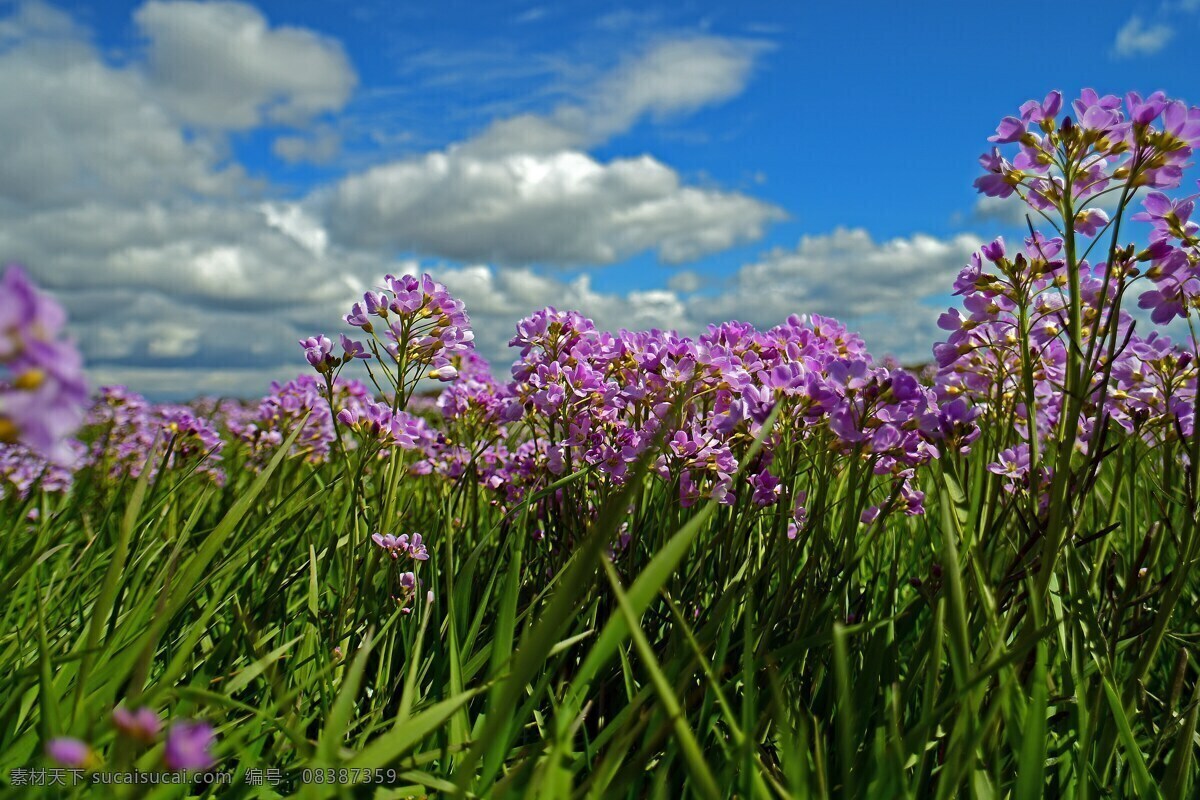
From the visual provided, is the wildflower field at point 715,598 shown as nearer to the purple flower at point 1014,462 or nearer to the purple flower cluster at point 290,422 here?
the purple flower at point 1014,462

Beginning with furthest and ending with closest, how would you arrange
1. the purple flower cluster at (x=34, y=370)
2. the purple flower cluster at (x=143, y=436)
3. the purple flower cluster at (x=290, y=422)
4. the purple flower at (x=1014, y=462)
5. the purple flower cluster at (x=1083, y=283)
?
1. the purple flower cluster at (x=290, y=422)
2. the purple flower cluster at (x=143, y=436)
3. the purple flower at (x=1014, y=462)
4. the purple flower cluster at (x=1083, y=283)
5. the purple flower cluster at (x=34, y=370)

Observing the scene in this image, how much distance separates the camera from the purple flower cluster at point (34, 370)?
0.79m

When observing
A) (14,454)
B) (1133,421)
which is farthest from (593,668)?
(14,454)

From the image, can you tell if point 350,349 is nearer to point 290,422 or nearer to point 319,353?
point 319,353

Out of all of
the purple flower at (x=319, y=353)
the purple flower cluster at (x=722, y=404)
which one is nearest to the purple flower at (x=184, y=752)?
the purple flower cluster at (x=722, y=404)

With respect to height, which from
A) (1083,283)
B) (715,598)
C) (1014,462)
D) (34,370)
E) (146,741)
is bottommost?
(715,598)

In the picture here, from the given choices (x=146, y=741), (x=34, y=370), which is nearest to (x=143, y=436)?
(x=146, y=741)

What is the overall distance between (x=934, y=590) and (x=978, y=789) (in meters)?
0.82

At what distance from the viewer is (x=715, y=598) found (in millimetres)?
2742

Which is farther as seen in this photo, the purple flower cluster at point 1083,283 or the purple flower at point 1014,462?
the purple flower at point 1014,462

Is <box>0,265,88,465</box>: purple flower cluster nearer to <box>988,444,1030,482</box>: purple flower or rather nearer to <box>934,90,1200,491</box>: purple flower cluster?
<box>934,90,1200,491</box>: purple flower cluster

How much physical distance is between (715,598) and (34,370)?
2285mm

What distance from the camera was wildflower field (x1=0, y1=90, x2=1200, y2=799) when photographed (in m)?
1.50

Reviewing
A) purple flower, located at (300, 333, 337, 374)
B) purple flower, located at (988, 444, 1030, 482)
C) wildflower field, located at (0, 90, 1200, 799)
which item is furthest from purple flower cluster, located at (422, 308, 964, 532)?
purple flower, located at (300, 333, 337, 374)
